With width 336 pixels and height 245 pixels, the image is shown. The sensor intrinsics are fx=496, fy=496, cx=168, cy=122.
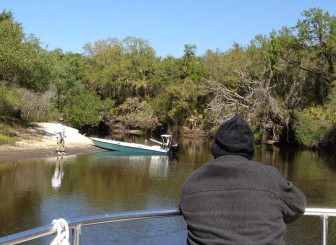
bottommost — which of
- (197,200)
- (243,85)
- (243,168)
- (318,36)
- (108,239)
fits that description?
(108,239)

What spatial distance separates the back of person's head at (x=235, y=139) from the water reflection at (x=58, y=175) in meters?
15.2

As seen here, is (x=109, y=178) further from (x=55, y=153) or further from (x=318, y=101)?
(x=318, y=101)

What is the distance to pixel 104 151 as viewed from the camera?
29578 millimetres

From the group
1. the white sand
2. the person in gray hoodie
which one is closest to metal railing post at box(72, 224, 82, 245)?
the person in gray hoodie

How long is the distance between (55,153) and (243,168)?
967 inches

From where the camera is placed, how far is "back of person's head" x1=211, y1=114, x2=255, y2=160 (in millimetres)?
2748

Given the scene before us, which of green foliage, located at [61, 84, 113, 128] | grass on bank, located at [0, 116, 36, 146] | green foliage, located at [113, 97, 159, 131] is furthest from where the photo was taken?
green foliage, located at [113, 97, 159, 131]

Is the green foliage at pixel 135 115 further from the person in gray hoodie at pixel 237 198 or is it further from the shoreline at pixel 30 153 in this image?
the person in gray hoodie at pixel 237 198

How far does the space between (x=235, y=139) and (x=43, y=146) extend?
25.8 m

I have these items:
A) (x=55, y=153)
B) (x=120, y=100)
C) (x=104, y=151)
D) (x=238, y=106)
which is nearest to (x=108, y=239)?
(x=55, y=153)

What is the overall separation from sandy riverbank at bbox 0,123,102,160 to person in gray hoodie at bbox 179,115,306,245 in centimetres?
2237

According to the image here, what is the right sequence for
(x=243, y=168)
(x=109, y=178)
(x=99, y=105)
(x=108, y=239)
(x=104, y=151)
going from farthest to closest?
(x=99, y=105) → (x=104, y=151) → (x=109, y=178) → (x=108, y=239) → (x=243, y=168)

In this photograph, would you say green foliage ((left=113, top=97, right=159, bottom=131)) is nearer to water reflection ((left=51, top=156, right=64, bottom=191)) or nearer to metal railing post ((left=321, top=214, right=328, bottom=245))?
water reflection ((left=51, top=156, right=64, bottom=191))

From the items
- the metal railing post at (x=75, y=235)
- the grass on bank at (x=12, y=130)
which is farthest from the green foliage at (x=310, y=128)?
the metal railing post at (x=75, y=235)
